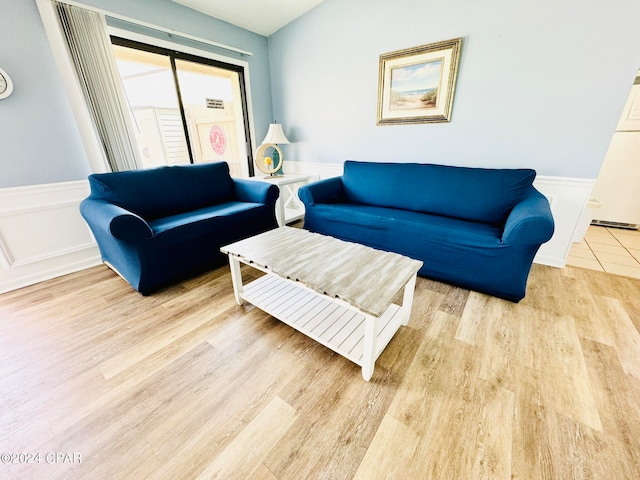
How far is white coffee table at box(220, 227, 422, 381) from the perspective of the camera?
117 centimetres

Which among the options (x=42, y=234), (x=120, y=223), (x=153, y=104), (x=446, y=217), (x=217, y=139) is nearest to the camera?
(x=120, y=223)

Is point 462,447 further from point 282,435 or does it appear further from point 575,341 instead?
point 575,341

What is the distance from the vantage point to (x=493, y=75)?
2164 mm

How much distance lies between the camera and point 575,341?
143cm

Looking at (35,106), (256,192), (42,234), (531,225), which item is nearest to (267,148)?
(256,192)

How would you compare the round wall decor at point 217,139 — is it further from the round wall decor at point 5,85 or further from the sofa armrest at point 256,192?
the round wall decor at point 5,85

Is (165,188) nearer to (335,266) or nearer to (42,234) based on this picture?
(42,234)

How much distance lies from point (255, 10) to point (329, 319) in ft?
11.3

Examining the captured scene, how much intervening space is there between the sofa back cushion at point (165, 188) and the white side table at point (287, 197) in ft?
1.78

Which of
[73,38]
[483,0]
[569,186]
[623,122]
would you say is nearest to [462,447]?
[569,186]

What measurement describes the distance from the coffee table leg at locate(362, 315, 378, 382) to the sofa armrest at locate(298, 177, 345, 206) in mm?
1720

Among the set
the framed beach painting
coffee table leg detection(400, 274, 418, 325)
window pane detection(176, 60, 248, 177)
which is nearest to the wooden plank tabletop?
coffee table leg detection(400, 274, 418, 325)

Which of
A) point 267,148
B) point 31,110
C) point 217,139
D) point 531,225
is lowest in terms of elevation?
point 531,225

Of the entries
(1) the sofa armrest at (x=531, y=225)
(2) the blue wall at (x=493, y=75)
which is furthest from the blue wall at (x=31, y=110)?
(1) the sofa armrest at (x=531, y=225)
